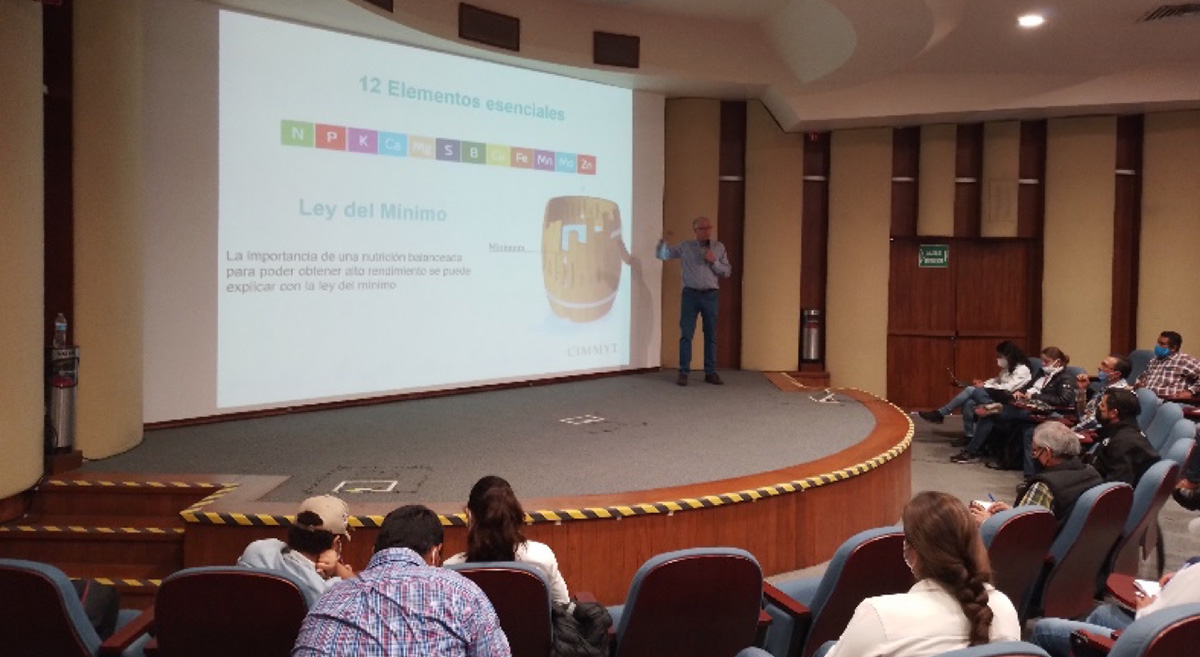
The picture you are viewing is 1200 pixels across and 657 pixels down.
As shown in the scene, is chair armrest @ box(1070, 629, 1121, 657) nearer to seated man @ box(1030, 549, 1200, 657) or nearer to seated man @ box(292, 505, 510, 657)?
seated man @ box(1030, 549, 1200, 657)

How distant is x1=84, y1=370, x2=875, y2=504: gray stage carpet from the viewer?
4961 mm

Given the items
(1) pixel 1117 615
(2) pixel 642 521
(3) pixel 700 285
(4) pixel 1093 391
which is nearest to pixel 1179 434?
(1) pixel 1117 615

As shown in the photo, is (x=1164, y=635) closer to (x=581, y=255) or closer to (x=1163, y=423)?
(x=1163, y=423)

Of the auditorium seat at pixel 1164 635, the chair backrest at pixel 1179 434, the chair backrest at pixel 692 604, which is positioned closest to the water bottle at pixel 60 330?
the chair backrest at pixel 692 604

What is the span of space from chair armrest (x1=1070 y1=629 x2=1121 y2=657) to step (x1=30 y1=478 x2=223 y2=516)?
144 inches

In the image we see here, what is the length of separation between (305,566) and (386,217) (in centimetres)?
459

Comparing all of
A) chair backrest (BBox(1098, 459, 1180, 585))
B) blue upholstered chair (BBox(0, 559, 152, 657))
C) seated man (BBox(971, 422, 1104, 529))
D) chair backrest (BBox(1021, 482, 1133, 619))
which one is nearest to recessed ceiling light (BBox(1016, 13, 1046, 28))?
chair backrest (BBox(1098, 459, 1180, 585))

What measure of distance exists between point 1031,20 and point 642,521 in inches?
207

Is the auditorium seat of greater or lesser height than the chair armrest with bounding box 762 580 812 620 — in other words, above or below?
above

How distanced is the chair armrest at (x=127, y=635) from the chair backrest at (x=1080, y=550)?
2.95m

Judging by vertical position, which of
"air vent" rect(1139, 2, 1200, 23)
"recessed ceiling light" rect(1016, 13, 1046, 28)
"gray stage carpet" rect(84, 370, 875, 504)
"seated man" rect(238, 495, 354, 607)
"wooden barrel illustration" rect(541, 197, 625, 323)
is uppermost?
"air vent" rect(1139, 2, 1200, 23)

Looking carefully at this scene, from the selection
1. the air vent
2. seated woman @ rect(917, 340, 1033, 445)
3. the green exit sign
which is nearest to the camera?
the air vent

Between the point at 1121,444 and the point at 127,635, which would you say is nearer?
the point at 127,635

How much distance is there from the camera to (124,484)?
480 centimetres
